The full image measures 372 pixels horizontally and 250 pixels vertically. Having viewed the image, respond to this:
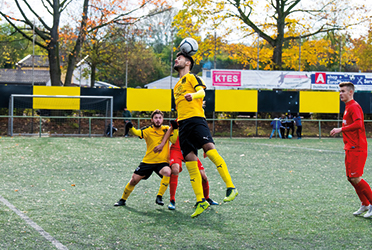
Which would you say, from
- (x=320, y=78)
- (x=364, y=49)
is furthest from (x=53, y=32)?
(x=364, y=49)

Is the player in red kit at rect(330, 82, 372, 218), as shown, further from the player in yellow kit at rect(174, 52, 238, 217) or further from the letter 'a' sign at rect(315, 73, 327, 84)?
the letter 'a' sign at rect(315, 73, 327, 84)

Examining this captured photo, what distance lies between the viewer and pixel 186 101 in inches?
203

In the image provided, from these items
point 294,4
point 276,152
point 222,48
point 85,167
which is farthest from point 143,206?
point 294,4

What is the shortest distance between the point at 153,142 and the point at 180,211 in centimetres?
105

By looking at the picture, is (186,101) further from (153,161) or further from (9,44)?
(9,44)

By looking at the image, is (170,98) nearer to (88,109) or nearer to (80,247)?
(88,109)

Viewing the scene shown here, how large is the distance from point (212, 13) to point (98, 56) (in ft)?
39.0

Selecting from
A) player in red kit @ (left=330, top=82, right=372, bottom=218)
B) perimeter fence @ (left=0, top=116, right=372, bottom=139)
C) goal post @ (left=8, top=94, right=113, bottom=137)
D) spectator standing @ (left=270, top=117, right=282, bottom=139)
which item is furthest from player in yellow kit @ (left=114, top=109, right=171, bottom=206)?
spectator standing @ (left=270, top=117, right=282, bottom=139)

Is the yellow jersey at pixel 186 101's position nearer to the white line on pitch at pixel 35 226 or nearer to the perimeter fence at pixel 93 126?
the white line on pitch at pixel 35 226

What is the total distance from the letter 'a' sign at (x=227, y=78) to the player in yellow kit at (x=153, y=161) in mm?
16750

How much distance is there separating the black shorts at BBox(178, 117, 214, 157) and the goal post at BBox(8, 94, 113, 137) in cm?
1435

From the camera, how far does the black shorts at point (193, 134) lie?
16.6ft

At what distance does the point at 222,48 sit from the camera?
90.5 ft

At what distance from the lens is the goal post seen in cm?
1956
